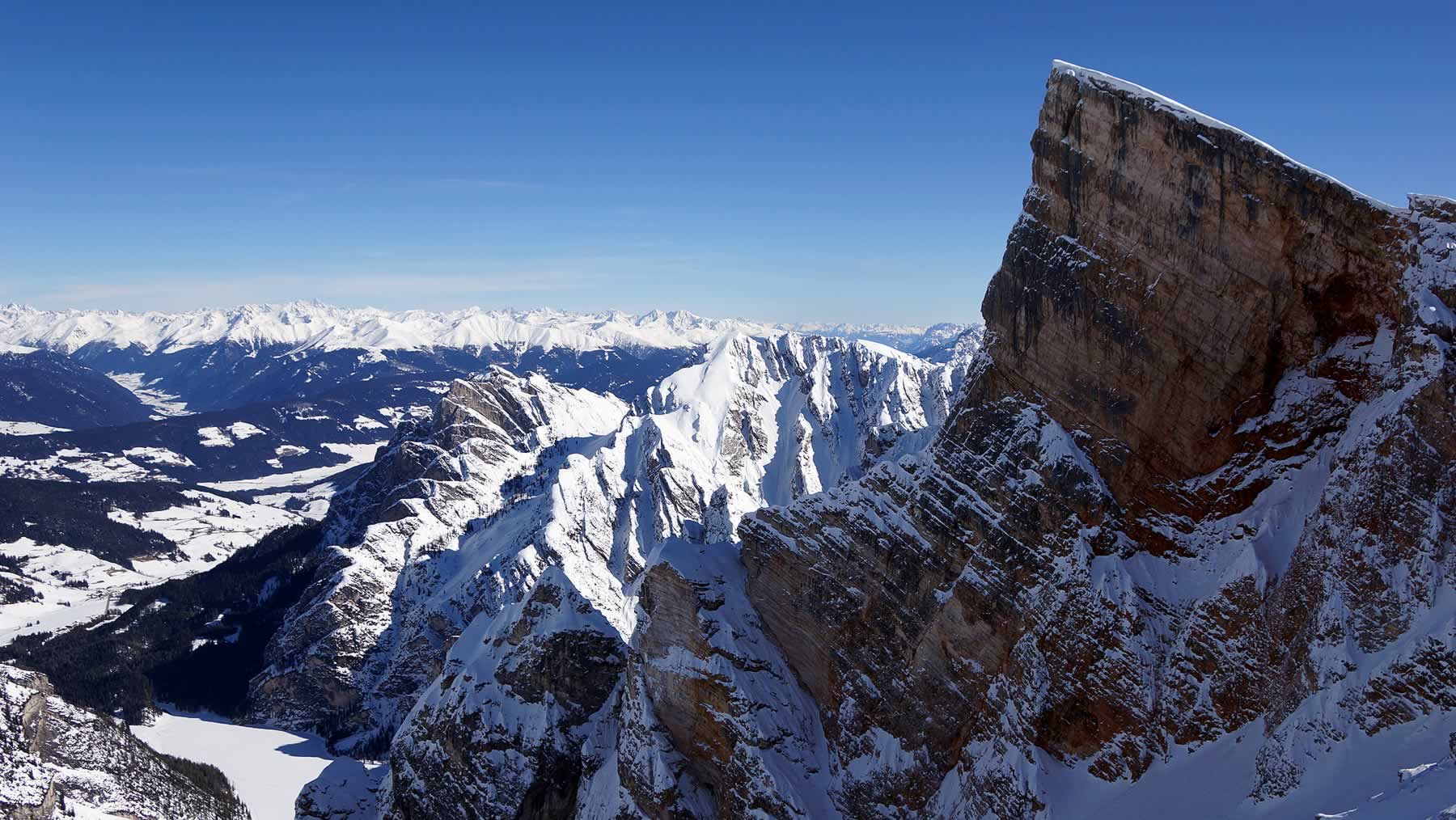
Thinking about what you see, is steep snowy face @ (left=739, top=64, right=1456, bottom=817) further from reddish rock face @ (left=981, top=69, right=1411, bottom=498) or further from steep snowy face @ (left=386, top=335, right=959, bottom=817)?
steep snowy face @ (left=386, top=335, right=959, bottom=817)

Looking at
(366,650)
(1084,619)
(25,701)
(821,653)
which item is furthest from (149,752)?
(1084,619)

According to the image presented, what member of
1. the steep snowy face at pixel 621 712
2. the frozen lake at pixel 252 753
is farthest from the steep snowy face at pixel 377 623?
the steep snowy face at pixel 621 712

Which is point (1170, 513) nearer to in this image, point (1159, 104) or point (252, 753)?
point (1159, 104)

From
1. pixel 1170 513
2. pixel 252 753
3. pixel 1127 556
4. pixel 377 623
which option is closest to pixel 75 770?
pixel 252 753

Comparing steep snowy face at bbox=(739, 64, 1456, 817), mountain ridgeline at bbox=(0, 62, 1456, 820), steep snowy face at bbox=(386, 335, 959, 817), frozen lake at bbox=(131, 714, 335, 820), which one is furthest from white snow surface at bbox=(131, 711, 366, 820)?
steep snowy face at bbox=(739, 64, 1456, 817)

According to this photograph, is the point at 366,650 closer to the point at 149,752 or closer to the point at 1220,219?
the point at 149,752

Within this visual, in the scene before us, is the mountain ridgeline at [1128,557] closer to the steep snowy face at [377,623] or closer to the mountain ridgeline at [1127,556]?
the mountain ridgeline at [1127,556]
